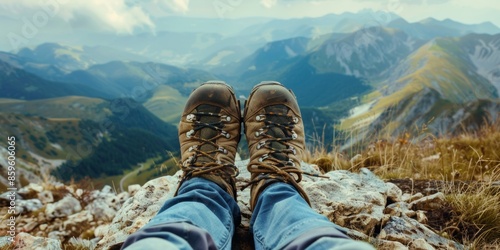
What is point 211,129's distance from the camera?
11.9 ft

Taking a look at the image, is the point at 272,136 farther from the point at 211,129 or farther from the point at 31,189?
the point at 31,189

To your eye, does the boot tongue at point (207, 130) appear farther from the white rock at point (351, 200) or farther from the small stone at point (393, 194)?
the small stone at point (393, 194)

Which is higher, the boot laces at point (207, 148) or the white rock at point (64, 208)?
the boot laces at point (207, 148)

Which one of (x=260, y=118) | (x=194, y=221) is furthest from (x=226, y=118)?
(x=194, y=221)

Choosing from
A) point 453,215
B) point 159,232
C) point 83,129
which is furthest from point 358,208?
point 83,129

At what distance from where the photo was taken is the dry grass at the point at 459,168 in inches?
100.0

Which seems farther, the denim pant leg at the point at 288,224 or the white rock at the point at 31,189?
the white rock at the point at 31,189

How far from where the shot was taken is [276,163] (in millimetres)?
3068

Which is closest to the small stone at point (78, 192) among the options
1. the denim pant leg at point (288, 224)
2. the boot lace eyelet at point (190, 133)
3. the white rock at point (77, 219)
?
the white rock at point (77, 219)

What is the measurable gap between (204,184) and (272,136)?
1.10 metres

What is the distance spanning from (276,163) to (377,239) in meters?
1.14

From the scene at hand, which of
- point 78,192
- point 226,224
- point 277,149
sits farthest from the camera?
point 78,192

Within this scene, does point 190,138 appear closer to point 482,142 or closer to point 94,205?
point 94,205

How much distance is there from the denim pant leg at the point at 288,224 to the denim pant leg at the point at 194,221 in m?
0.24
